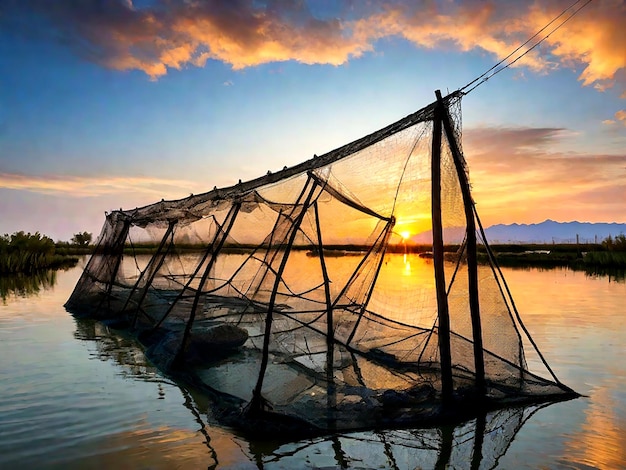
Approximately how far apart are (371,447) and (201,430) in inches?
68.2

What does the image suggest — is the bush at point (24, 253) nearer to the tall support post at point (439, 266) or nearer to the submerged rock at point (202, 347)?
the submerged rock at point (202, 347)

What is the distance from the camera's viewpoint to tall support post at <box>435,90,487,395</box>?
541cm

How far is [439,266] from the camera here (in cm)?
529

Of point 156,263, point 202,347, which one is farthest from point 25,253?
point 202,347

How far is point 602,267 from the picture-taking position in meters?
28.7

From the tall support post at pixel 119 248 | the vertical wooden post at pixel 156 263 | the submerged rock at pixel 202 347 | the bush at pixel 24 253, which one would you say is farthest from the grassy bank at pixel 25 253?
the submerged rock at pixel 202 347

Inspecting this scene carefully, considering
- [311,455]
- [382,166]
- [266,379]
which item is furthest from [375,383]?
[382,166]

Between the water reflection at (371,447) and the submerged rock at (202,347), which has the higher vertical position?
the submerged rock at (202,347)

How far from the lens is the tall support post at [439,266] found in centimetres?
512

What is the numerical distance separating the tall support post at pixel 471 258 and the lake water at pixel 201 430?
1.80 feet

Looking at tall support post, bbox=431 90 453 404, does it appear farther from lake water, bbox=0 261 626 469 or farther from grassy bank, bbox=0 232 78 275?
grassy bank, bbox=0 232 78 275

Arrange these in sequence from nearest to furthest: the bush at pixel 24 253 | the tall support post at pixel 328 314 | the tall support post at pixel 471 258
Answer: the tall support post at pixel 471 258 < the tall support post at pixel 328 314 < the bush at pixel 24 253

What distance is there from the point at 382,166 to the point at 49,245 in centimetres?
2824

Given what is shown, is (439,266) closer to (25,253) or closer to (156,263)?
(156,263)
